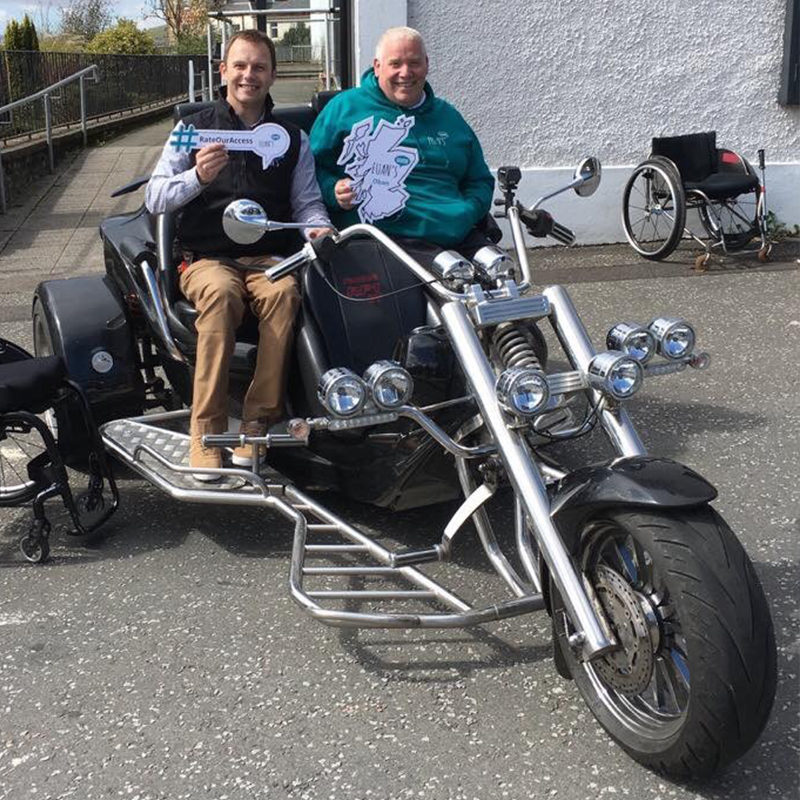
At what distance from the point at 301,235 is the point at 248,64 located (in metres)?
0.65

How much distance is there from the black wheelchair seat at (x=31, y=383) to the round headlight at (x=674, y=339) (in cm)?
206

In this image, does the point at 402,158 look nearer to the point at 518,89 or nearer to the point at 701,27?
the point at 518,89

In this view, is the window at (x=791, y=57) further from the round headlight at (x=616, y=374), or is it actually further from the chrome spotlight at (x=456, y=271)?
the round headlight at (x=616, y=374)

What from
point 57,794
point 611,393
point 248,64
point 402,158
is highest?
point 248,64

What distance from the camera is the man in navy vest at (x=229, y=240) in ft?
11.4

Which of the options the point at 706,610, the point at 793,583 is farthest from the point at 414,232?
the point at 706,610

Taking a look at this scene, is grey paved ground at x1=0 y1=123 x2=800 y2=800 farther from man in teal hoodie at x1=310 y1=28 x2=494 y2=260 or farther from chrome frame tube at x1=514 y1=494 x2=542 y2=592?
man in teal hoodie at x1=310 y1=28 x2=494 y2=260

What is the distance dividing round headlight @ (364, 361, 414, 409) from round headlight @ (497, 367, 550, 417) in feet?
0.98

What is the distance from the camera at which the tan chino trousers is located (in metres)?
3.46

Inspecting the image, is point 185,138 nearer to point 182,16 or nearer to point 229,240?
point 229,240

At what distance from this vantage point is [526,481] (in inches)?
99.3

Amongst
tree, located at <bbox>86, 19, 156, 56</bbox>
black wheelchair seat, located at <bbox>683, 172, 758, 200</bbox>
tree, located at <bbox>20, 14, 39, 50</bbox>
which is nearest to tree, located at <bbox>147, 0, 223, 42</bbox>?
tree, located at <bbox>86, 19, 156, 56</bbox>

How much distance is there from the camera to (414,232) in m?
3.93

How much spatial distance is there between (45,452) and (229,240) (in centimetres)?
100
